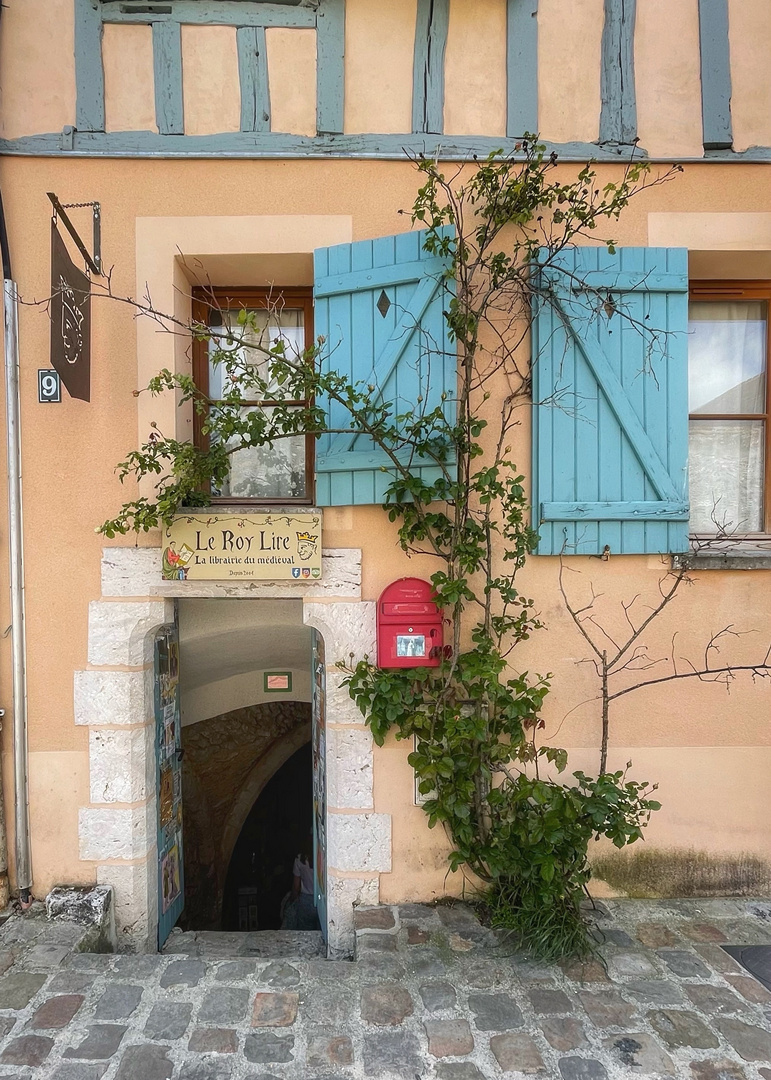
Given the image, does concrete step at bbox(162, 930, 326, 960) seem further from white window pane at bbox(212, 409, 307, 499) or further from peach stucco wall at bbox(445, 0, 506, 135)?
peach stucco wall at bbox(445, 0, 506, 135)

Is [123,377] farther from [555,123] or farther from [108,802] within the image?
[555,123]

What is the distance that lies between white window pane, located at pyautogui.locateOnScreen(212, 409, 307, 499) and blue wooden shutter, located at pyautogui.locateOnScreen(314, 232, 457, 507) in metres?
0.33

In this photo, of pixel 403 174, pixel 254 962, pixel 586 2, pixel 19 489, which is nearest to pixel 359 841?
pixel 254 962

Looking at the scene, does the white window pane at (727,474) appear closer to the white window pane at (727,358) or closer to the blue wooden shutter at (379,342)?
the white window pane at (727,358)

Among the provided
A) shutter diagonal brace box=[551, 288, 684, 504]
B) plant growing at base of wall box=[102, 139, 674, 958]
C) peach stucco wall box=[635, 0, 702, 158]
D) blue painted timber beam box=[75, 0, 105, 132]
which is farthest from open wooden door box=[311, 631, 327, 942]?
peach stucco wall box=[635, 0, 702, 158]

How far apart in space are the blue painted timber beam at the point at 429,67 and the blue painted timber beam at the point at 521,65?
314 millimetres

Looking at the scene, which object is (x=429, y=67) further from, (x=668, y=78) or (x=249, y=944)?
(x=249, y=944)

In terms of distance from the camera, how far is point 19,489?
2.80 meters

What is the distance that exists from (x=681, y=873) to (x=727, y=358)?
266cm

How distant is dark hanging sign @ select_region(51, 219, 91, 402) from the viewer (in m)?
2.44

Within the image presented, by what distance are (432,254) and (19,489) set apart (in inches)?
89.6

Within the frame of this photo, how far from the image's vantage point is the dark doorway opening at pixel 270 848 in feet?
18.0

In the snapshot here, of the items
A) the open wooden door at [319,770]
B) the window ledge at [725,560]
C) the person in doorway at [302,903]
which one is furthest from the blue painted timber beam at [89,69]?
the person in doorway at [302,903]

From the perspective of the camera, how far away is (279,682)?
398cm
